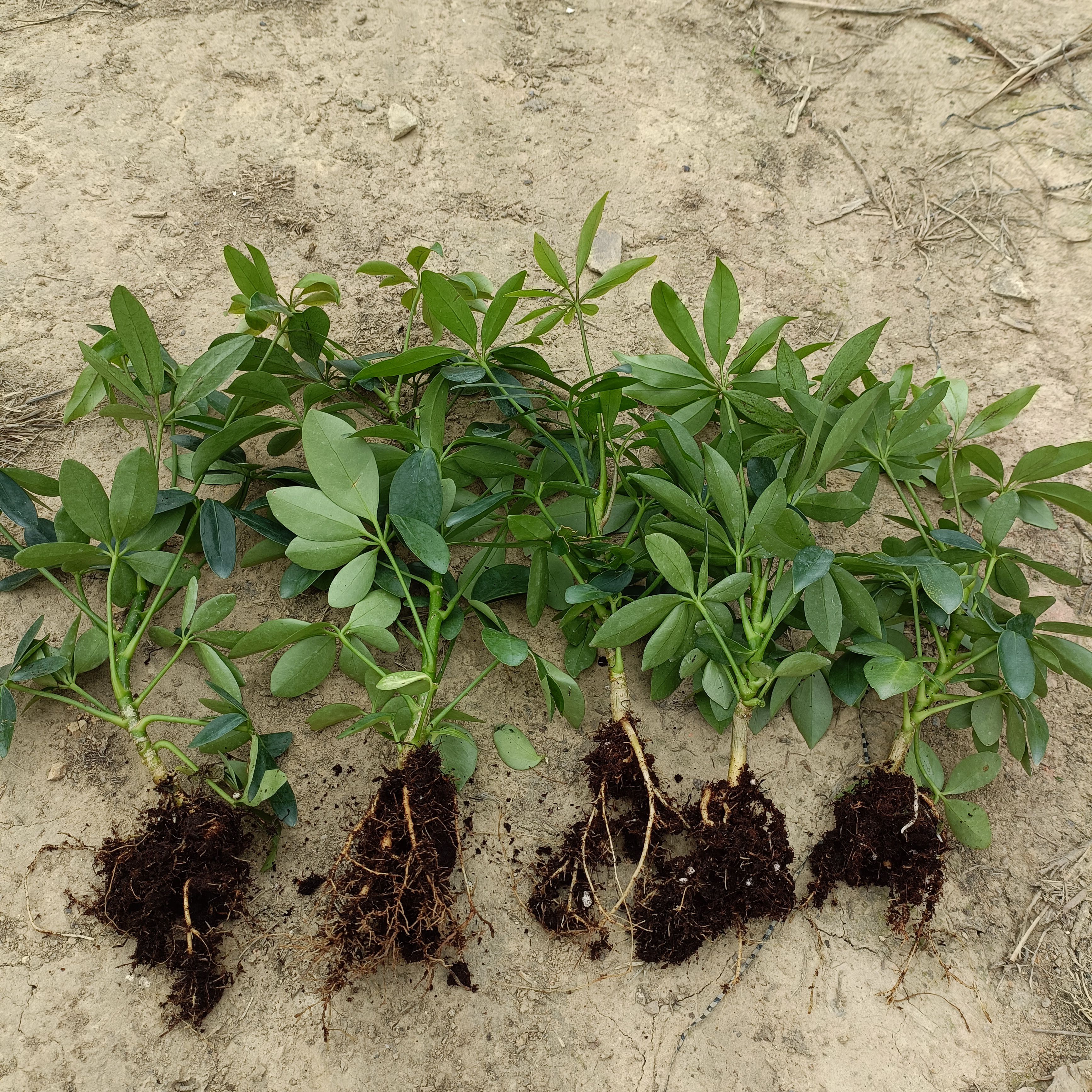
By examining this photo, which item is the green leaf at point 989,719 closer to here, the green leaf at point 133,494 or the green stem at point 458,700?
the green stem at point 458,700

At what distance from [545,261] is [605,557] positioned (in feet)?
1.63

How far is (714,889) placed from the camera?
1090 millimetres

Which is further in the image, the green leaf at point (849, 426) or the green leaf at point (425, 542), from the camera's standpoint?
the green leaf at point (425, 542)

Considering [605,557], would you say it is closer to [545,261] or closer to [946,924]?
[545,261]

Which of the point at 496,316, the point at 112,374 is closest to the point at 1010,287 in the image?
the point at 496,316

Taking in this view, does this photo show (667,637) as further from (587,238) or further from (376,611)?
(587,238)

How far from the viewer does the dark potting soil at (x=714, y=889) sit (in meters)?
1.08

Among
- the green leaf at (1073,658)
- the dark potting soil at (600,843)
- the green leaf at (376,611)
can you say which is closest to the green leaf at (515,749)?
the dark potting soil at (600,843)

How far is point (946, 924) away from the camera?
3.82ft

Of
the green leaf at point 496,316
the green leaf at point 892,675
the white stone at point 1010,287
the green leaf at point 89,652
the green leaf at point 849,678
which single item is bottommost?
the green leaf at point 849,678

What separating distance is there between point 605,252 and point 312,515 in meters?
0.85

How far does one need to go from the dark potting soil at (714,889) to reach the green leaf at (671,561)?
35cm

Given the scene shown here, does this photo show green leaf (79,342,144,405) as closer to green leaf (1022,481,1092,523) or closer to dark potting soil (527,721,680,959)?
dark potting soil (527,721,680,959)

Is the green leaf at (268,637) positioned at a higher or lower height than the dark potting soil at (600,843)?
higher
